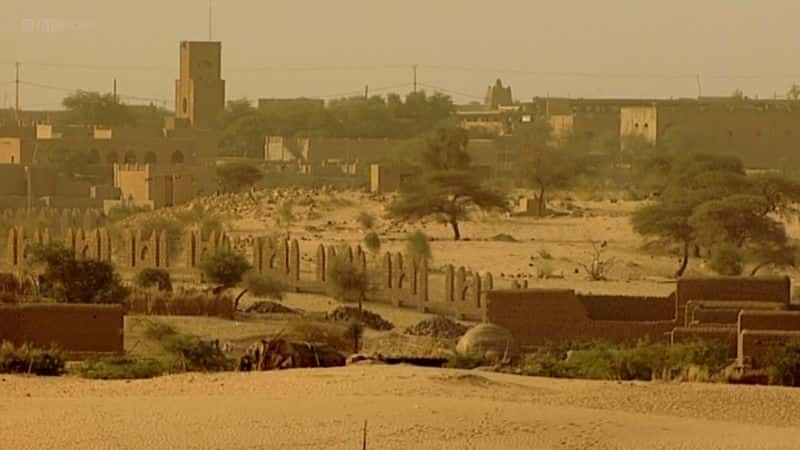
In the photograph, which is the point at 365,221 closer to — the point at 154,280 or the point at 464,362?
the point at 154,280

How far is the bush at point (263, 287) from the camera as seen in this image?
32.5 m

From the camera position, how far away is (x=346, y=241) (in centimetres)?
4275

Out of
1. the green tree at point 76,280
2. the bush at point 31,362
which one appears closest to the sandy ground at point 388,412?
the bush at point 31,362

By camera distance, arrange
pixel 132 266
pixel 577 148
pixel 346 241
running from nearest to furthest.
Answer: pixel 132 266 < pixel 346 241 < pixel 577 148

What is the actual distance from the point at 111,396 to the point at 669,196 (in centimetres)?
2659

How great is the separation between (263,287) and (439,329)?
498 centimetres

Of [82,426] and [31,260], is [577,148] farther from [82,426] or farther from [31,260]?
[82,426]

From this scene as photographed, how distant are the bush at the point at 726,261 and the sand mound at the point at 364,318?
8742 millimetres

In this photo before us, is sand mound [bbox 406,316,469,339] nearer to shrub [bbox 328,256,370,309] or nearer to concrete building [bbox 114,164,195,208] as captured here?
shrub [bbox 328,256,370,309]

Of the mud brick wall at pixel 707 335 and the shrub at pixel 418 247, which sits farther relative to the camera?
the shrub at pixel 418 247

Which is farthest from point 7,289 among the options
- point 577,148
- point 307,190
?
point 577,148

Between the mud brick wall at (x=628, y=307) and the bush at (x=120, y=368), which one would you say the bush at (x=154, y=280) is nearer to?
the mud brick wall at (x=628, y=307)

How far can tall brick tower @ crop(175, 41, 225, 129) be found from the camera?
84812 mm

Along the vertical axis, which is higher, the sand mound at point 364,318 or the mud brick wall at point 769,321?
the mud brick wall at point 769,321
